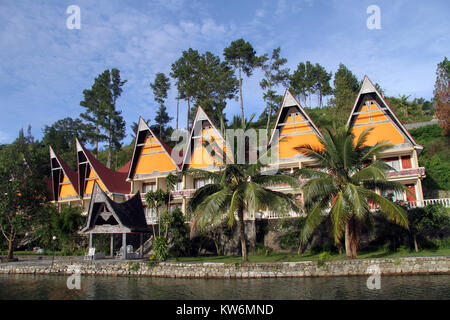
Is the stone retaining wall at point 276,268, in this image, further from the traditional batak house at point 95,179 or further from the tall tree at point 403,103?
the tall tree at point 403,103

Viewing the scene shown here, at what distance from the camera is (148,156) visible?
112 feet

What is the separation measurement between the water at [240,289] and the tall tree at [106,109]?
3036 centimetres

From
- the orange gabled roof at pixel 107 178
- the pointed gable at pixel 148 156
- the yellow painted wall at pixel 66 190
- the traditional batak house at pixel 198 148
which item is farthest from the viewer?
the yellow painted wall at pixel 66 190

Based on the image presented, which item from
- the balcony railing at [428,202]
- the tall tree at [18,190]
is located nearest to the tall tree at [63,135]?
the tall tree at [18,190]

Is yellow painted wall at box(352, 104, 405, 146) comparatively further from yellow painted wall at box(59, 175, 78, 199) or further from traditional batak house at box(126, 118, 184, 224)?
yellow painted wall at box(59, 175, 78, 199)

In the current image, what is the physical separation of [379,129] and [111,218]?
2182cm

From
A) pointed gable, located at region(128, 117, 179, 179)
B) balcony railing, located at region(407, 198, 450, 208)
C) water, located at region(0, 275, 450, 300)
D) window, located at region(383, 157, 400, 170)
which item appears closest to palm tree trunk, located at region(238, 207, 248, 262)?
water, located at region(0, 275, 450, 300)

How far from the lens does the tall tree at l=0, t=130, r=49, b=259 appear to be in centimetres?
2877

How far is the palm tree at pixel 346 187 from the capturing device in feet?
57.8

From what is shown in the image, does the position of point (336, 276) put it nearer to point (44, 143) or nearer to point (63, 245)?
point (63, 245)

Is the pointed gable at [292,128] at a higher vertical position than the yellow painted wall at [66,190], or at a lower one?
higher

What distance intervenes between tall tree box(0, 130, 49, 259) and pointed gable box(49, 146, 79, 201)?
19.3 feet

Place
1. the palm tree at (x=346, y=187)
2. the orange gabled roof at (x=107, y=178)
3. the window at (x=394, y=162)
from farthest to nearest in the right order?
the orange gabled roof at (x=107, y=178), the window at (x=394, y=162), the palm tree at (x=346, y=187)
